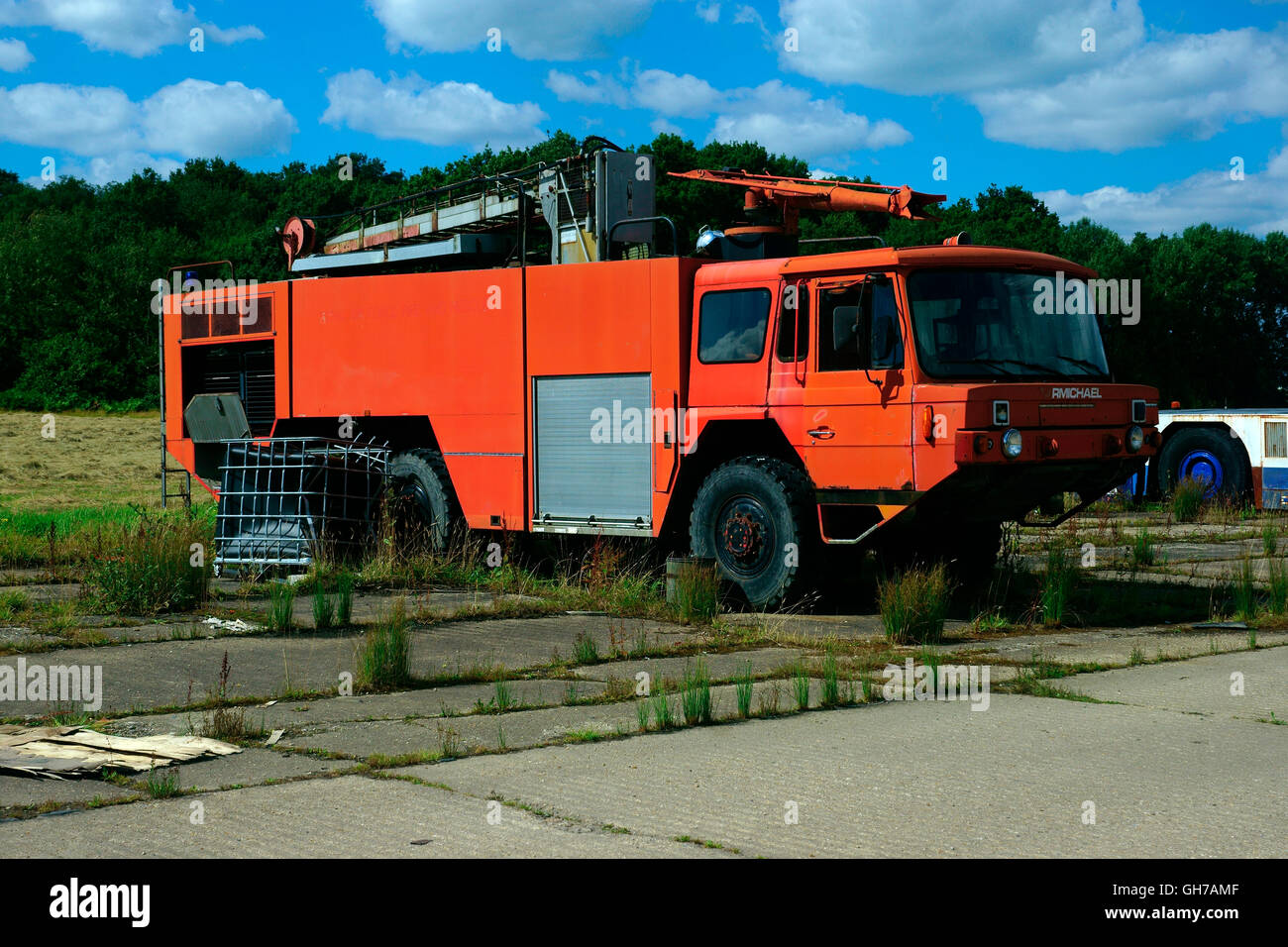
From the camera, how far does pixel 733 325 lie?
40.0 feet

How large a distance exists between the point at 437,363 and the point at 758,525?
4.41 m

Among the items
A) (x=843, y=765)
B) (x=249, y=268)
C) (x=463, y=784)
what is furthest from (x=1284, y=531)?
(x=249, y=268)

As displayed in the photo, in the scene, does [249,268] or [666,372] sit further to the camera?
[249,268]

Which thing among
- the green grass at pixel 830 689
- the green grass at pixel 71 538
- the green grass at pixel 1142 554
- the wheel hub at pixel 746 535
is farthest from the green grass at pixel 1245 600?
the green grass at pixel 71 538

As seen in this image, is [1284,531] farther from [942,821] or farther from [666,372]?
[942,821]

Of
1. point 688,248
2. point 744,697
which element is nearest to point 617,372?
point 744,697

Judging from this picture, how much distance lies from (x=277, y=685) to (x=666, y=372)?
535 cm

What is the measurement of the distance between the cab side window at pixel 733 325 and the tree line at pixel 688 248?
126ft

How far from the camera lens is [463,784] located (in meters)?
5.88

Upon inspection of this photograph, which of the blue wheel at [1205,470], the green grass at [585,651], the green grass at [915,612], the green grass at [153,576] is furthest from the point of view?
the blue wheel at [1205,470]

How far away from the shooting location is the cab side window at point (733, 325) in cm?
1198

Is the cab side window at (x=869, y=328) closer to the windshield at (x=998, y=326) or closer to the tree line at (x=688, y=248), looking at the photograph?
the windshield at (x=998, y=326)

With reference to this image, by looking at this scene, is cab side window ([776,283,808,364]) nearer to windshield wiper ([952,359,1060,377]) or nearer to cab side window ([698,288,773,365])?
cab side window ([698,288,773,365])

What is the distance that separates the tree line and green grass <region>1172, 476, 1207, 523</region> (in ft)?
98.7
